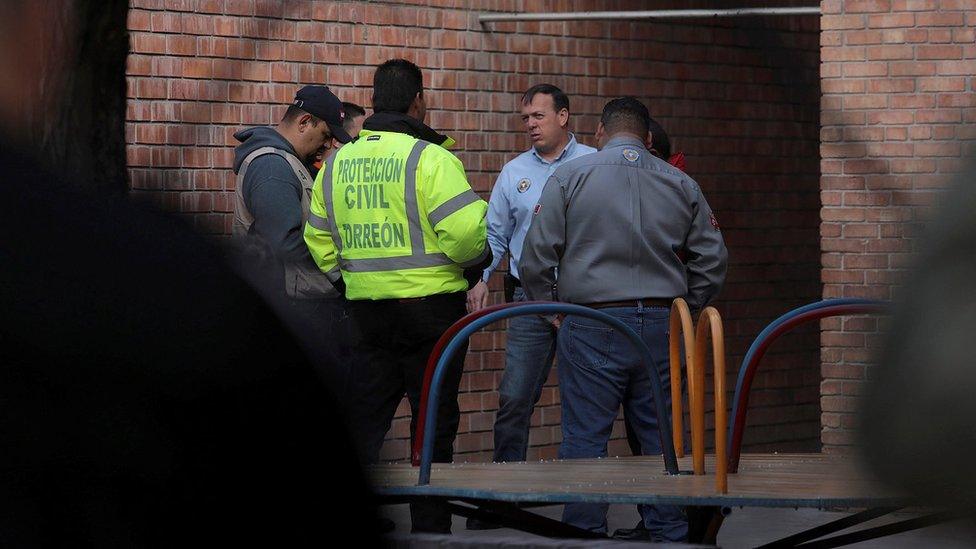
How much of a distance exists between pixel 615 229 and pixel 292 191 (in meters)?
1.37

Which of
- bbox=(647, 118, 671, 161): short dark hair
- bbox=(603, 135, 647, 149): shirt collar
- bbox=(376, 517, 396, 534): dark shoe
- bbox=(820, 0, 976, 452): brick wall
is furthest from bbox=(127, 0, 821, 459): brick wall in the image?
bbox=(376, 517, 396, 534): dark shoe

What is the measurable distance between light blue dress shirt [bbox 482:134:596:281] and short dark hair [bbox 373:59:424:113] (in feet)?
3.42

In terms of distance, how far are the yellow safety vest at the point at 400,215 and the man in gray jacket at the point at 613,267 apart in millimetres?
292

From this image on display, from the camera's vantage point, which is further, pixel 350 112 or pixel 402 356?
pixel 350 112

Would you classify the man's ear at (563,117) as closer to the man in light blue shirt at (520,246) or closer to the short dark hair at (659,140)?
the man in light blue shirt at (520,246)

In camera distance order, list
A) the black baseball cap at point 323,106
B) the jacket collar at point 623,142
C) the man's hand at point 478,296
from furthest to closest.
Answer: the man's hand at point 478,296 < the black baseball cap at point 323,106 < the jacket collar at point 623,142

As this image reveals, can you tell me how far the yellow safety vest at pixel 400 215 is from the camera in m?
6.12

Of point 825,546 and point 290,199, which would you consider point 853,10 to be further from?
point 825,546

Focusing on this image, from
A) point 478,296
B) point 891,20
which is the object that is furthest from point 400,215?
point 891,20

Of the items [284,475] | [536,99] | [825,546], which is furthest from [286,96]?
[284,475]

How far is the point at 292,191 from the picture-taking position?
6.62 metres

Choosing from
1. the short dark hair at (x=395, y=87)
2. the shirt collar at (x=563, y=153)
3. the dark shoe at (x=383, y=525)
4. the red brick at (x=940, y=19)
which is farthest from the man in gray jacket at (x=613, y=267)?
the dark shoe at (x=383, y=525)

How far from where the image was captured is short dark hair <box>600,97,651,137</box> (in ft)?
20.8

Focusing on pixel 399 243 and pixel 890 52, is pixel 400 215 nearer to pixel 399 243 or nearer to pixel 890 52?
pixel 399 243
